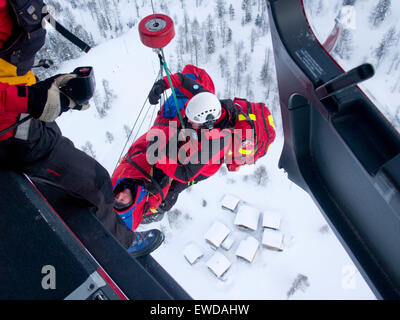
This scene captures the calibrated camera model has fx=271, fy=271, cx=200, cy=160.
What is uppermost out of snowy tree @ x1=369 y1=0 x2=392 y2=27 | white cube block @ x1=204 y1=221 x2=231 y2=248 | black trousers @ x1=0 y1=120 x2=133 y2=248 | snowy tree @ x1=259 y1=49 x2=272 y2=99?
snowy tree @ x1=259 y1=49 x2=272 y2=99

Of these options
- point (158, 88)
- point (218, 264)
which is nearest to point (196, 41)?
point (218, 264)

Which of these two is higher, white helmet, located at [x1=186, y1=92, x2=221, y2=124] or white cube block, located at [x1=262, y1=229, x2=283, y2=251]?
white helmet, located at [x1=186, y1=92, x2=221, y2=124]

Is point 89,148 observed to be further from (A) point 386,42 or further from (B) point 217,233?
(A) point 386,42

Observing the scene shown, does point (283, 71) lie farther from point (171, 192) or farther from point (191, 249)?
point (191, 249)

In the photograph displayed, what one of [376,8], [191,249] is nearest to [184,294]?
[376,8]

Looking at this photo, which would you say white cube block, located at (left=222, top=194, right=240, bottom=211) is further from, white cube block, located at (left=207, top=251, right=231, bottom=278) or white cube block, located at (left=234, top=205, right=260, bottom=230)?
white cube block, located at (left=207, top=251, right=231, bottom=278)

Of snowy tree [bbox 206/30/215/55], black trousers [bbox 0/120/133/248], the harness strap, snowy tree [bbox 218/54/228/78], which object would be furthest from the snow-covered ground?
black trousers [bbox 0/120/133/248]

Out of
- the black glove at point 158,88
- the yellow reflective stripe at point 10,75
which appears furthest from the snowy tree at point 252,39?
the yellow reflective stripe at point 10,75
